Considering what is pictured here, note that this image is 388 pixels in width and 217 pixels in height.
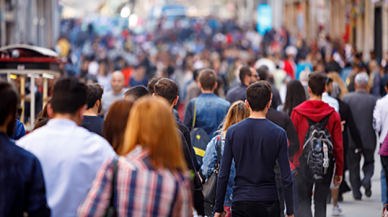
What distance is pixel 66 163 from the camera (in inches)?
154

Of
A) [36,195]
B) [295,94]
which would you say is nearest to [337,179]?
[295,94]

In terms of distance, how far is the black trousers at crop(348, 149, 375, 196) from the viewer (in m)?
10.2

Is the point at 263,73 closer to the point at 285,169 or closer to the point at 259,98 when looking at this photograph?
the point at 259,98

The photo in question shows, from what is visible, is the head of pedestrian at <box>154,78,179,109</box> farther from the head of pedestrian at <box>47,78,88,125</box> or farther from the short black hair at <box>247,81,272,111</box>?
the head of pedestrian at <box>47,78,88,125</box>

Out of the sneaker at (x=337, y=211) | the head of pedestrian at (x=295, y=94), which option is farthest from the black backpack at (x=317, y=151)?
the sneaker at (x=337, y=211)

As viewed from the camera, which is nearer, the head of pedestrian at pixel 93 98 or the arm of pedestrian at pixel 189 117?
the head of pedestrian at pixel 93 98

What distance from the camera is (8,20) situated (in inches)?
1062

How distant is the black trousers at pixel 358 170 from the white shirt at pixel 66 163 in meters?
6.95

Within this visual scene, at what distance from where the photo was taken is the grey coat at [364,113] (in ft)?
33.7

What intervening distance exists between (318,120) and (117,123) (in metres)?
3.58

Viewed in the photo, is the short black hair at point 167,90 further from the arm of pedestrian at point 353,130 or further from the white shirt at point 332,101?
the arm of pedestrian at point 353,130

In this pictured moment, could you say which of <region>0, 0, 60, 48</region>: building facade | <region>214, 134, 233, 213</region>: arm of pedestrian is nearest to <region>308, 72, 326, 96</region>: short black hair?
<region>214, 134, 233, 213</region>: arm of pedestrian

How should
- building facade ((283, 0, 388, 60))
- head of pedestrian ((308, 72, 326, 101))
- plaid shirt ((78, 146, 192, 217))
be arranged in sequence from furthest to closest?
building facade ((283, 0, 388, 60)) < head of pedestrian ((308, 72, 326, 101)) < plaid shirt ((78, 146, 192, 217))

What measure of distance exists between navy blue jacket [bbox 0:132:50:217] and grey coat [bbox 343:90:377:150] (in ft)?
24.1
